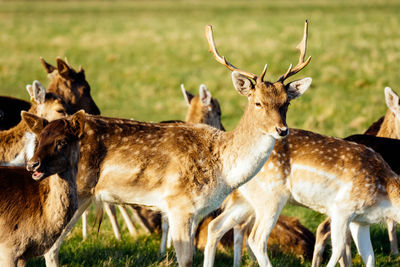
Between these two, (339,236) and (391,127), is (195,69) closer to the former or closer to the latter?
(391,127)

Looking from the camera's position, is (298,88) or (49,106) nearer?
(298,88)

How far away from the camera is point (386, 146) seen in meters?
6.95

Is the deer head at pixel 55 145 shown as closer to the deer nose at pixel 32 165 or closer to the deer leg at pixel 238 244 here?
the deer nose at pixel 32 165

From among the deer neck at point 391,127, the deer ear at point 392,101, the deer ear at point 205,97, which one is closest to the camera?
the deer ear at point 392,101

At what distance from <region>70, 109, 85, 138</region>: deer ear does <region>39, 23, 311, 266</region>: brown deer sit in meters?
0.97

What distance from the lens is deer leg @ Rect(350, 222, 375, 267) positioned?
6242 mm

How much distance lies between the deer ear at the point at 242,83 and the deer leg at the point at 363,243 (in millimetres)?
2005

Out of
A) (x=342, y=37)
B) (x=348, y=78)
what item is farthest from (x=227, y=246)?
(x=342, y=37)

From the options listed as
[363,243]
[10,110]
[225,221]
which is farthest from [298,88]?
[10,110]

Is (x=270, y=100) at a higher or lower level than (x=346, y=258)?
higher

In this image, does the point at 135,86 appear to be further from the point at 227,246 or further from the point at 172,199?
the point at 172,199

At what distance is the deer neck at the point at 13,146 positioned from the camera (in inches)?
253

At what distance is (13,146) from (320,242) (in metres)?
3.47

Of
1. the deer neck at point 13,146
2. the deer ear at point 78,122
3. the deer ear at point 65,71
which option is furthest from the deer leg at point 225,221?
the deer ear at point 65,71
